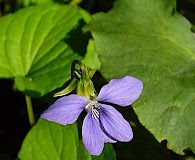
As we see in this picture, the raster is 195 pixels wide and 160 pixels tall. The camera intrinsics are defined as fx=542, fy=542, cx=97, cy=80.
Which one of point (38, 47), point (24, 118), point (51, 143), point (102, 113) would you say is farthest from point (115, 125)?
point (24, 118)

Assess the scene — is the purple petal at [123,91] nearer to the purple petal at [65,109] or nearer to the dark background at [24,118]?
the purple petal at [65,109]

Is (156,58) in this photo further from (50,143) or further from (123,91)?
(123,91)

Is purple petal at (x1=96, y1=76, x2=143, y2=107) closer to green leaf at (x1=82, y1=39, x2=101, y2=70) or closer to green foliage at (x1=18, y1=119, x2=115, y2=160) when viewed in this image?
green foliage at (x1=18, y1=119, x2=115, y2=160)

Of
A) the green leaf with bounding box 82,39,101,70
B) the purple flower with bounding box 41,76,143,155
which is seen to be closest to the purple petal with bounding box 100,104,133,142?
the purple flower with bounding box 41,76,143,155

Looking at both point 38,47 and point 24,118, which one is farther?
point 24,118

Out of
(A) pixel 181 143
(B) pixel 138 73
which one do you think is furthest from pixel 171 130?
(B) pixel 138 73

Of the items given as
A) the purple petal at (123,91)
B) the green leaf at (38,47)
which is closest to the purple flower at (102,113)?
the purple petal at (123,91)
